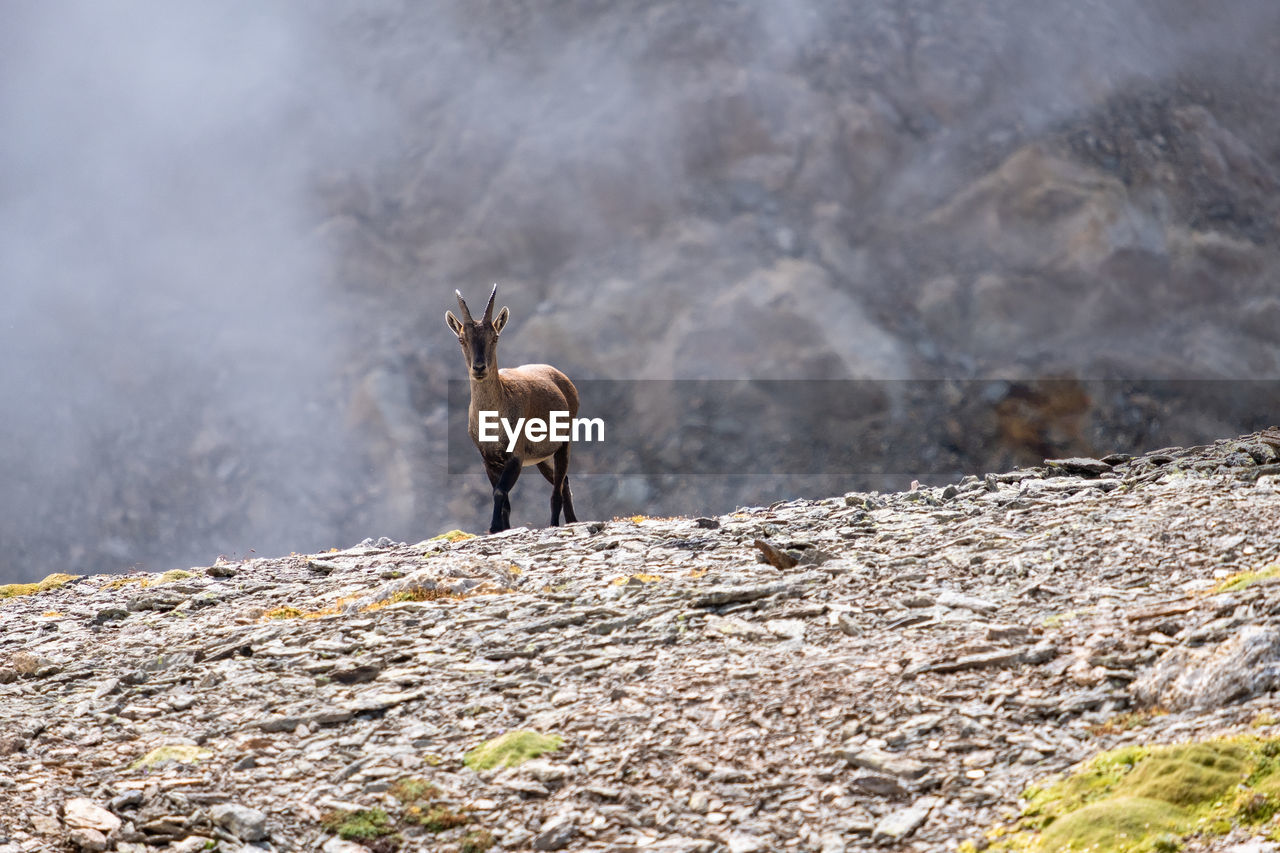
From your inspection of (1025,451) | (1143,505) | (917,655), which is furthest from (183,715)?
(1025,451)

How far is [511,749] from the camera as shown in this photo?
7.50 meters

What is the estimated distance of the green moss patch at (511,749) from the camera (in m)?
7.37

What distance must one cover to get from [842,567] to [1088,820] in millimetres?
5241

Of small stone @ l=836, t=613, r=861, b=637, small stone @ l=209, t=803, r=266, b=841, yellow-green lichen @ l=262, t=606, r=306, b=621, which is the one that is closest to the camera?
small stone @ l=209, t=803, r=266, b=841

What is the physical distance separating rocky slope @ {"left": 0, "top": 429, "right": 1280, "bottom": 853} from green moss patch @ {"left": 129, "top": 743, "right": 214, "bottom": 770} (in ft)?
0.09

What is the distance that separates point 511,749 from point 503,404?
436 inches

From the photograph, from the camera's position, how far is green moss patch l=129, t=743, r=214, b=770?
784 centimetres

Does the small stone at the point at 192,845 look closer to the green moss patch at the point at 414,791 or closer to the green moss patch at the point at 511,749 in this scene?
the green moss patch at the point at 414,791

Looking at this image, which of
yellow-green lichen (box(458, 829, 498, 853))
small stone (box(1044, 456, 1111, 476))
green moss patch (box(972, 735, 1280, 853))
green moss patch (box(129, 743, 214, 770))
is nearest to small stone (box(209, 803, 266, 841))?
green moss patch (box(129, 743, 214, 770))

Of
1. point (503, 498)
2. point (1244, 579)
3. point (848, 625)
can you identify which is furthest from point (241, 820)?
point (503, 498)

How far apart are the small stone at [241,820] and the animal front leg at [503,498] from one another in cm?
984

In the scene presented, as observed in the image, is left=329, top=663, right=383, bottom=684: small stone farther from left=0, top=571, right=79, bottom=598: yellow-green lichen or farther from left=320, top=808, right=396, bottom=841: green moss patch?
left=0, top=571, right=79, bottom=598: yellow-green lichen

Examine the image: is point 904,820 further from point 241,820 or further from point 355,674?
point 355,674

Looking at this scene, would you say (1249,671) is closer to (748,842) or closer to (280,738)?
(748,842)
